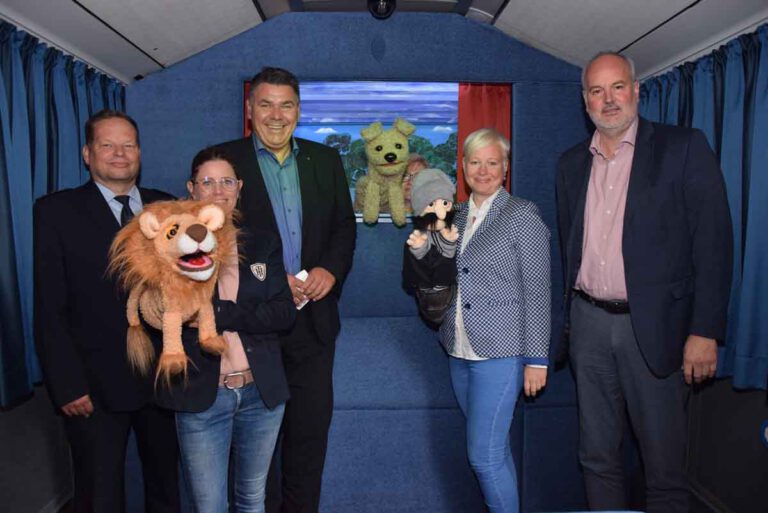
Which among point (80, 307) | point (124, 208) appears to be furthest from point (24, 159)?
point (80, 307)

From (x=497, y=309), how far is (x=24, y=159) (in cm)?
182

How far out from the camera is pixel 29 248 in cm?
218

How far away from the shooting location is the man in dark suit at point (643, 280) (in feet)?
6.45

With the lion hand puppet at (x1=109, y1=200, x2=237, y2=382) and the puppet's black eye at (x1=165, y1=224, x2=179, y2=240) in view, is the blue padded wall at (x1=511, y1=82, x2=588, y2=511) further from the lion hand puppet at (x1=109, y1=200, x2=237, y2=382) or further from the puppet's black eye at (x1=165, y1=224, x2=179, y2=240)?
the puppet's black eye at (x1=165, y1=224, x2=179, y2=240)

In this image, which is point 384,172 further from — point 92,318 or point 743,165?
point 743,165

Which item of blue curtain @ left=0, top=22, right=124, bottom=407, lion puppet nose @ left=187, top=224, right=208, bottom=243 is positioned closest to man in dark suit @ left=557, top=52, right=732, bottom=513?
lion puppet nose @ left=187, top=224, right=208, bottom=243

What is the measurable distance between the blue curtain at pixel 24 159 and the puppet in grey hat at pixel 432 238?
1424 mm

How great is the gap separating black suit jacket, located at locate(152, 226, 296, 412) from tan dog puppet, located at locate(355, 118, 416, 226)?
0.92m

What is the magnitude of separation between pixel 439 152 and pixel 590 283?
1.07 metres

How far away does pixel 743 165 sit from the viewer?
219 centimetres

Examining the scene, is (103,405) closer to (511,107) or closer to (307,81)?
(307,81)

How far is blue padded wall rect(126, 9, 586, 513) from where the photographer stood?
2.73 m

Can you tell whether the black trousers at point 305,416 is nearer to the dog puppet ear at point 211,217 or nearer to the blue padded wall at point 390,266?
the blue padded wall at point 390,266

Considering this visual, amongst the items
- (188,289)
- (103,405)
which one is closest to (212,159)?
(188,289)
